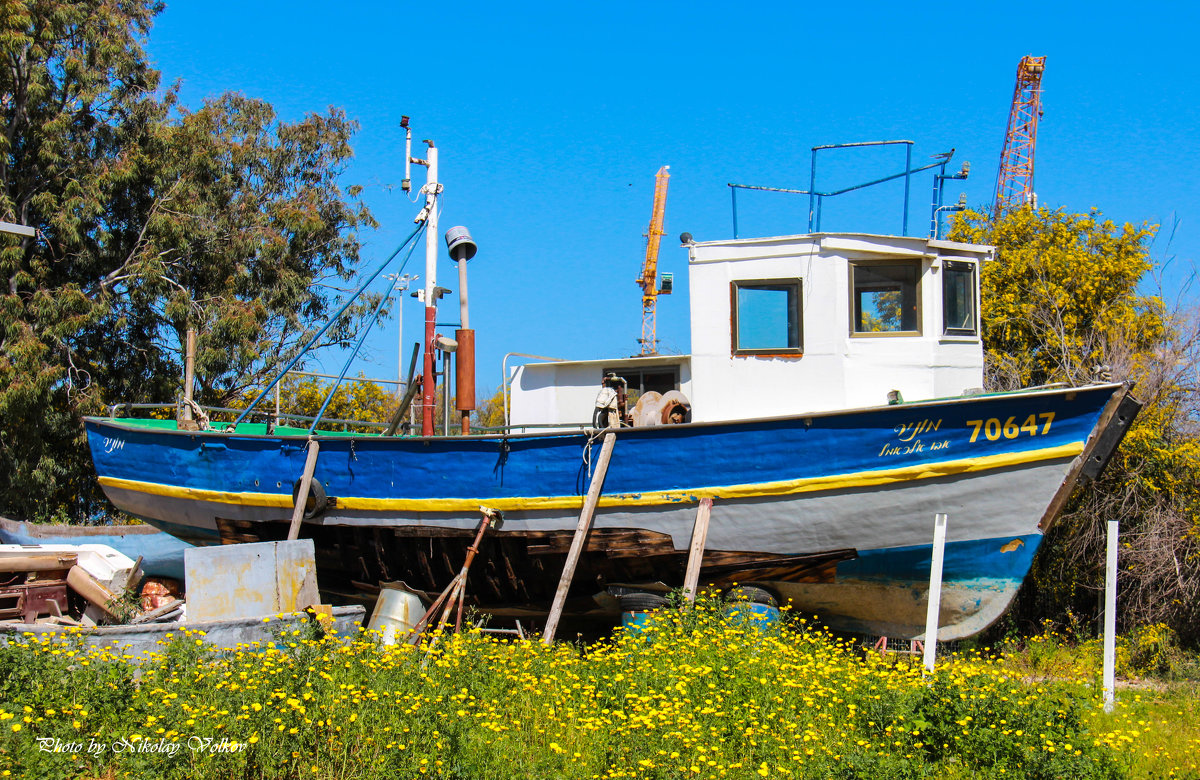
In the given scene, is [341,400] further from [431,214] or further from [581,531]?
[581,531]

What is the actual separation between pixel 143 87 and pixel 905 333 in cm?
1890

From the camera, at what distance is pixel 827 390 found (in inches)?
381

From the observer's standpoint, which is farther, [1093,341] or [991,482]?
[1093,341]

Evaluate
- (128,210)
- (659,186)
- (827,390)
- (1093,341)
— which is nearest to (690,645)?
(827,390)

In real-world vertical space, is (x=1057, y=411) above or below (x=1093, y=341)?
below

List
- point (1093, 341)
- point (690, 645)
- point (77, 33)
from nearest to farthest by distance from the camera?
point (690, 645), point (1093, 341), point (77, 33)

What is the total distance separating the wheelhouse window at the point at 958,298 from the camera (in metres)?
9.91

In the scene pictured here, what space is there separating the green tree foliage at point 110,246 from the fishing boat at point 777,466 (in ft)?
33.0

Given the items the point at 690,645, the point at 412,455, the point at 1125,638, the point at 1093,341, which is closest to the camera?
the point at 690,645

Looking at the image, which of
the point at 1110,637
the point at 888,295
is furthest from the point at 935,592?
the point at 888,295

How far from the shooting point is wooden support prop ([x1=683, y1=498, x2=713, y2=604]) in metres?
9.02

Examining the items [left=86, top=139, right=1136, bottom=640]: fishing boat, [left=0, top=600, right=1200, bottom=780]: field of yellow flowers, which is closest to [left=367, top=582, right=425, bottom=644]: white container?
[left=86, top=139, right=1136, bottom=640]: fishing boat

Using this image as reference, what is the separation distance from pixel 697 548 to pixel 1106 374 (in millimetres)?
4110

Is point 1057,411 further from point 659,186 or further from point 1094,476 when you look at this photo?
point 659,186
